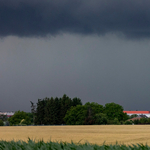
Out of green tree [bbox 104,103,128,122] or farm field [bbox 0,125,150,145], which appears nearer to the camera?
farm field [bbox 0,125,150,145]

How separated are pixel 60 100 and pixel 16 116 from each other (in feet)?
102

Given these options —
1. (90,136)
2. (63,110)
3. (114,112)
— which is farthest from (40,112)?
(90,136)

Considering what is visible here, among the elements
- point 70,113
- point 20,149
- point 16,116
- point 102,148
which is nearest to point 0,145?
point 20,149

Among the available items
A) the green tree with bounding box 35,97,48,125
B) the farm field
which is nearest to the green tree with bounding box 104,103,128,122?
the green tree with bounding box 35,97,48,125

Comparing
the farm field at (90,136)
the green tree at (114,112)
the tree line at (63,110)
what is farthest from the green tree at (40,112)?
the farm field at (90,136)

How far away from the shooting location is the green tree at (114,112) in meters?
90.4

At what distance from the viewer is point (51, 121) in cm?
9044

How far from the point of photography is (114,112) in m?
91.6

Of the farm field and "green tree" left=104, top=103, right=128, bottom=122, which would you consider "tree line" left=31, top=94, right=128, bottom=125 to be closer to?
"green tree" left=104, top=103, right=128, bottom=122

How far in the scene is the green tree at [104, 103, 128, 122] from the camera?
297 feet

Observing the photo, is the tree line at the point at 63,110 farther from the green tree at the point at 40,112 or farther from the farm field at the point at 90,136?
the farm field at the point at 90,136

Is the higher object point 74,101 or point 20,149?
point 74,101

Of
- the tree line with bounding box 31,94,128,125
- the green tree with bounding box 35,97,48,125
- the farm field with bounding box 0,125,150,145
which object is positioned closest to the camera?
Answer: the farm field with bounding box 0,125,150,145

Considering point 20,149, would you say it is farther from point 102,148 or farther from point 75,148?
point 102,148
